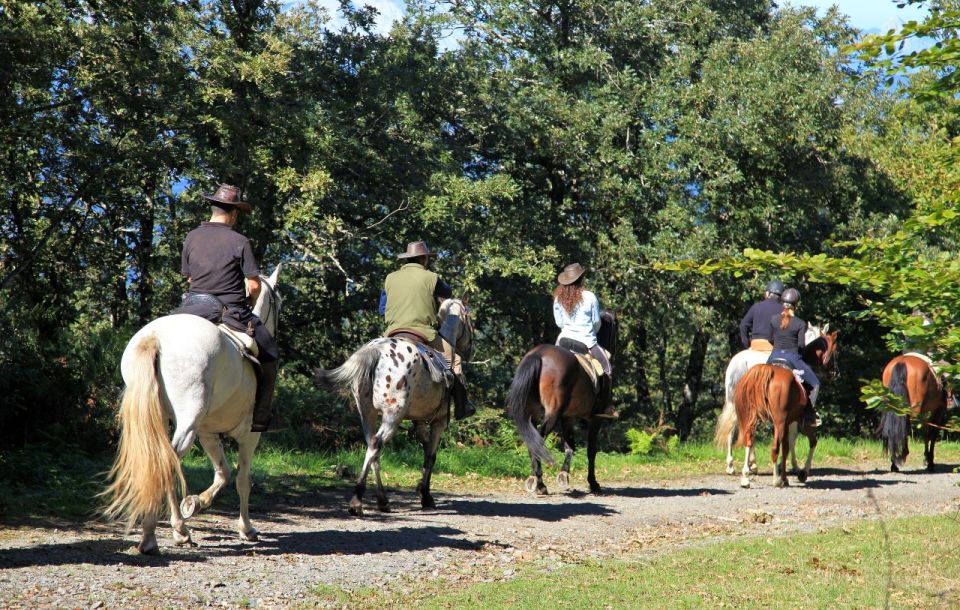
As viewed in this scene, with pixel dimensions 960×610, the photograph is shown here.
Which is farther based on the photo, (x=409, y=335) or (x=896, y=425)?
(x=896, y=425)

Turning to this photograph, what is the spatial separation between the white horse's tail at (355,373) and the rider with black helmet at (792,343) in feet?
23.0

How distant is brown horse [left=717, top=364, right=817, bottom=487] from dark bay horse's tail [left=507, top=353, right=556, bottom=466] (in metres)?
3.30

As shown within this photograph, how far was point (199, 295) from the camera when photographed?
8.38m

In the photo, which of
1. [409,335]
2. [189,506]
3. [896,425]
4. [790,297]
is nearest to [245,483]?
[189,506]

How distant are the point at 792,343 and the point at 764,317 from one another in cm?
82

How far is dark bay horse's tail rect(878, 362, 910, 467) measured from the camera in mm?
17344

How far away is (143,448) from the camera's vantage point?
7.30 meters

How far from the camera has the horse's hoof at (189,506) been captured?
8.34 meters

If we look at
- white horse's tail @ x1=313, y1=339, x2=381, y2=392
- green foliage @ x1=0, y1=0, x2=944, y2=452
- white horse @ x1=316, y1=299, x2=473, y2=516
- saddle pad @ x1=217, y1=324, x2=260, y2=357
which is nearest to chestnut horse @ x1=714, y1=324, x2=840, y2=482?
green foliage @ x1=0, y1=0, x2=944, y2=452

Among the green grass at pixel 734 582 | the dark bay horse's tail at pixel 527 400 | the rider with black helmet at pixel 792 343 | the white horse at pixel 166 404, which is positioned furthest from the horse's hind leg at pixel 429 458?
the rider with black helmet at pixel 792 343

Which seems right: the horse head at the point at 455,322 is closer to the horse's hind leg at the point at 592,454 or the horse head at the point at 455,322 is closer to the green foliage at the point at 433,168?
the green foliage at the point at 433,168

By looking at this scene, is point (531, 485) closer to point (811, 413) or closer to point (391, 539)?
point (391, 539)

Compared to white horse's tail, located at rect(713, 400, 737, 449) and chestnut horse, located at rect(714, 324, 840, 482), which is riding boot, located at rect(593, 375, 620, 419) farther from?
white horse's tail, located at rect(713, 400, 737, 449)

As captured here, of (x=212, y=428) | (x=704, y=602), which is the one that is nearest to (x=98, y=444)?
(x=212, y=428)
